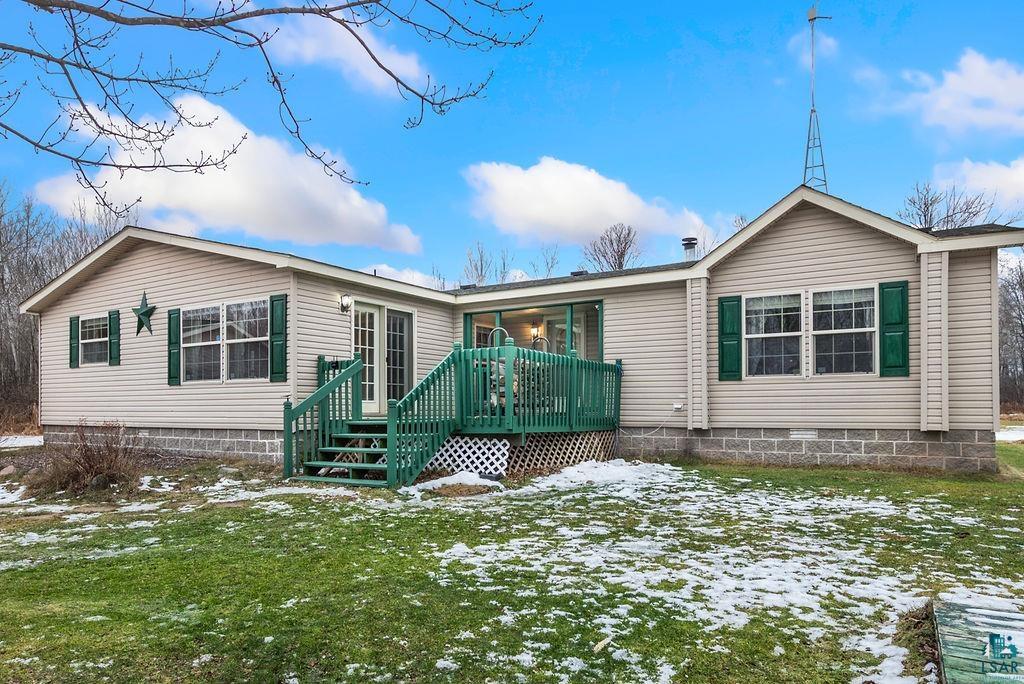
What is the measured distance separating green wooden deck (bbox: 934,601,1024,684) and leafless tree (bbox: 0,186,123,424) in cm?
2349

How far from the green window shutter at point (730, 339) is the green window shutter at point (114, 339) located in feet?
34.6

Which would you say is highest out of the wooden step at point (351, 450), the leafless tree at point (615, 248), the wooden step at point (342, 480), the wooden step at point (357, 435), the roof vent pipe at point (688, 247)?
the leafless tree at point (615, 248)

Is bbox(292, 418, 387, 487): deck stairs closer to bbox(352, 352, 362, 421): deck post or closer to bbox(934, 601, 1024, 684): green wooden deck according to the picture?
bbox(352, 352, 362, 421): deck post

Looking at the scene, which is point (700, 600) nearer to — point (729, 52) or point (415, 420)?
point (415, 420)

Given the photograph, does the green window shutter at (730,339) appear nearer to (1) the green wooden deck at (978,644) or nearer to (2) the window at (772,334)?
(2) the window at (772,334)

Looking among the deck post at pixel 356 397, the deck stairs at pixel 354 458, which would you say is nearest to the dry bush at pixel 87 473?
the deck stairs at pixel 354 458

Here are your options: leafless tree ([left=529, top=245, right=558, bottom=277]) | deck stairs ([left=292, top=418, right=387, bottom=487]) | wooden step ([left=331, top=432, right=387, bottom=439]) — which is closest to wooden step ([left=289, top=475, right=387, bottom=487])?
deck stairs ([left=292, top=418, right=387, bottom=487])

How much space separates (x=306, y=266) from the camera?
9.09 m

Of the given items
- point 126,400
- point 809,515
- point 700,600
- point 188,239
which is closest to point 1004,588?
point 700,600

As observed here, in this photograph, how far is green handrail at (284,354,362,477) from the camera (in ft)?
26.8

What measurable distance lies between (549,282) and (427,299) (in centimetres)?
227

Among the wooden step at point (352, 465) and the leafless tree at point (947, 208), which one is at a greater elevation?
the leafless tree at point (947, 208)

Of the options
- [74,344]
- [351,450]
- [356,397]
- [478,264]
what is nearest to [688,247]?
[356,397]

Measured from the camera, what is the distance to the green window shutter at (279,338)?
920 cm
